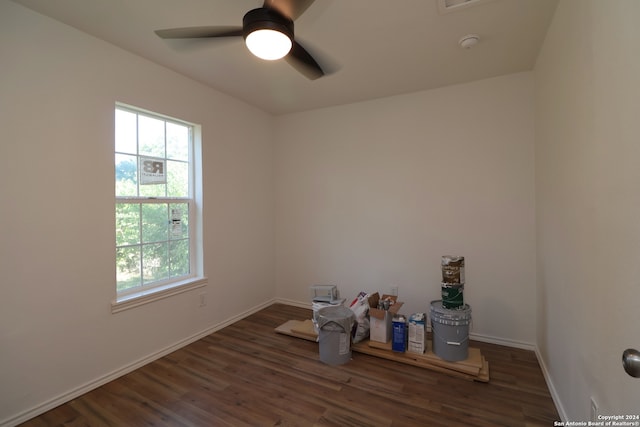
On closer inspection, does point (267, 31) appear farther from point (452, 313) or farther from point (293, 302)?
point (293, 302)

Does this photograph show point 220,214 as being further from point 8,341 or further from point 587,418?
point 587,418

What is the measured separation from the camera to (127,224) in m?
2.59

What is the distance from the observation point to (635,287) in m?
1.03

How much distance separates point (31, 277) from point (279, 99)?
9.31 feet

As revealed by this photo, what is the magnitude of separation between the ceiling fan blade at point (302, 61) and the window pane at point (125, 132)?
163cm

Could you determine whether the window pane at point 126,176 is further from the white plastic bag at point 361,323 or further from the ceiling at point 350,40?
the white plastic bag at point 361,323

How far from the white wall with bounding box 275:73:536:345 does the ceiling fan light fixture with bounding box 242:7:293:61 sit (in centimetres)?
213

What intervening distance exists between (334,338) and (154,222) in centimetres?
201

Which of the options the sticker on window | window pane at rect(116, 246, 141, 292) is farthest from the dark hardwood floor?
the sticker on window

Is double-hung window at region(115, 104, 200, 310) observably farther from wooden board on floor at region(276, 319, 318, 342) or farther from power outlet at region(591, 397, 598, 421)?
power outlet at region(591, 397, 598, 421)

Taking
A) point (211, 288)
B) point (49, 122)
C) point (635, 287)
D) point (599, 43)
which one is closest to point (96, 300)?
point (211, 288)

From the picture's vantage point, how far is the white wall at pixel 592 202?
1068 millimetres

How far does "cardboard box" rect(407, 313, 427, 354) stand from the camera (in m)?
2.61

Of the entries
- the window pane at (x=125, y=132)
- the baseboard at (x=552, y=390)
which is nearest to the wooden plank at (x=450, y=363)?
the baseboard at (x=552, y=390)
